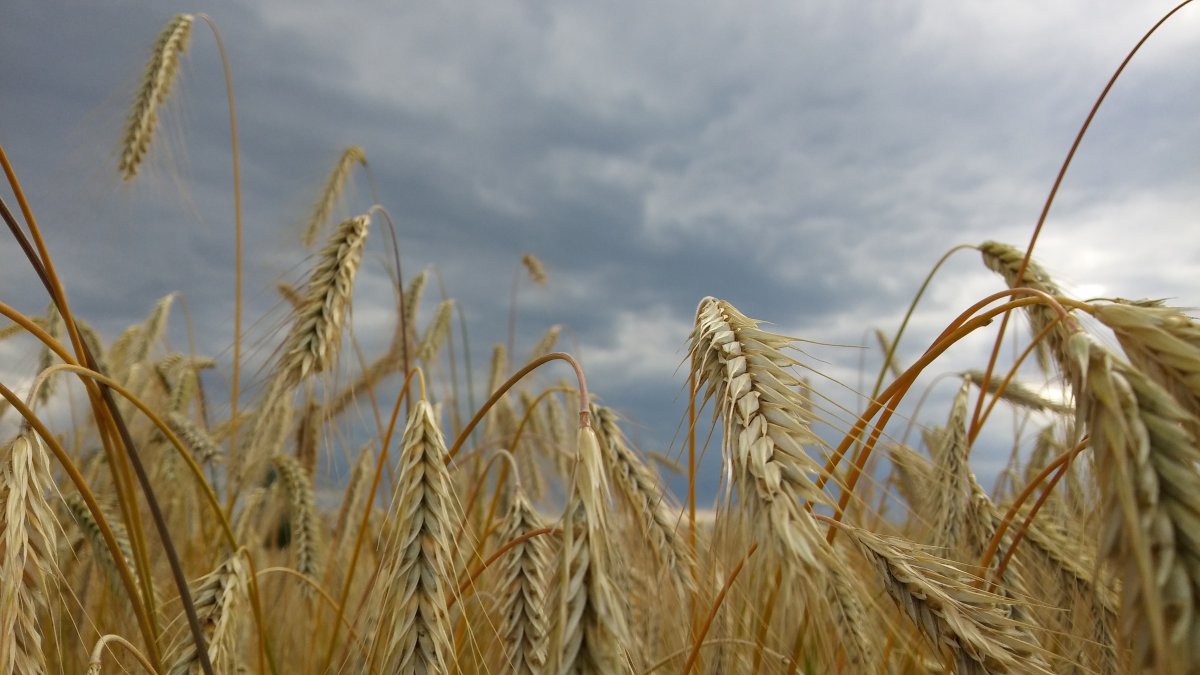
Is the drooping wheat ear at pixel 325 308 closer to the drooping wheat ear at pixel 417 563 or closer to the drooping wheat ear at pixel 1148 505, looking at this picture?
the drooping wheat ear at pixel 417 563

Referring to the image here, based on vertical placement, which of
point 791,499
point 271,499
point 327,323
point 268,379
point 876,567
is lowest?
point 271,499

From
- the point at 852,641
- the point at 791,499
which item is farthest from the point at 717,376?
the point at 852,641

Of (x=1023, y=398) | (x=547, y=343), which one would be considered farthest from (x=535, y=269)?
(x=1023, y=398)

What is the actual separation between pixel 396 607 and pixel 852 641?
0.93 m

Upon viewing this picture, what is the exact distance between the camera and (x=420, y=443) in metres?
1.34

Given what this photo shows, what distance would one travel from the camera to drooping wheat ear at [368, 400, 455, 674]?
1.19m

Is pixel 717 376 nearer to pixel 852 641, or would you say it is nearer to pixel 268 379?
pixel 852 641

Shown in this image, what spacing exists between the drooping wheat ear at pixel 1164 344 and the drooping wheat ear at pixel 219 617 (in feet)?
5.79

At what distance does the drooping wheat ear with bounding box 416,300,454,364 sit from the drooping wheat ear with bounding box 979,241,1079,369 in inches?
130

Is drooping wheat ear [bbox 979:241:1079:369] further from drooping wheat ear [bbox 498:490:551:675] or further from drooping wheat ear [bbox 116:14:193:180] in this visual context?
drooping wheat ear [bbox 116:14:193:180]

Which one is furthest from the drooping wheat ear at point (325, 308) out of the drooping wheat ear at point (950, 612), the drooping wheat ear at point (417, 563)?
the drooping wheat ear at point (950, 612)

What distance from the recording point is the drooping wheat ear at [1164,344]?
0.91m

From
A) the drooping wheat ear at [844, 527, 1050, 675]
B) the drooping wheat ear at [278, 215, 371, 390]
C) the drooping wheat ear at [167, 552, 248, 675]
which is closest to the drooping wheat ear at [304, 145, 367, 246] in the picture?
the drooping wheat ear at [278, 215, 371, 390]

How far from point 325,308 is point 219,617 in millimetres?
767
